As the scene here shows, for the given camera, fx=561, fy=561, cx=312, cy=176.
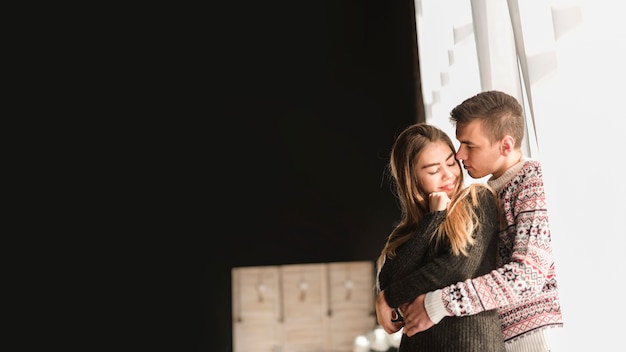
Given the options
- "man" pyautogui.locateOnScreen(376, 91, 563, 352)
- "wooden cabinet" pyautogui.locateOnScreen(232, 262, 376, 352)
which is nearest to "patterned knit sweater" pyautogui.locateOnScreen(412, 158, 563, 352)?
"man" pyautogui.locateOnScreen(376, 91, 563, 352)

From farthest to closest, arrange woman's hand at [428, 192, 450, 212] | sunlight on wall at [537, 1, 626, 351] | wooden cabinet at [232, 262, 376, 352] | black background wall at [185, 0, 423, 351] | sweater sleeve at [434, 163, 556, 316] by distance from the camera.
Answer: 1. black background wall at [185, 0, 423, 351]
2. wooden cabinet at [232, 262, 376, 352]
3. woman's hand at [428, 192, 450, 212]
4. sweater sleeve at [434, 163, 556, 316]
5. sunlight on wall at [537, 1, 626, 351]

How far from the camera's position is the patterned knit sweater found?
114cm

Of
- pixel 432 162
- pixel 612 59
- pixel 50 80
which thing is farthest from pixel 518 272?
pixel 50 80

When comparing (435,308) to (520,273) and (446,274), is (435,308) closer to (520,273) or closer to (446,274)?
(446,274)

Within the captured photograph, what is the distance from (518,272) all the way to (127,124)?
3.15m

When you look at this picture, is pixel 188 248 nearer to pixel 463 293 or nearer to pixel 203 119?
pixel 203 119

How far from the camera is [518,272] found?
1.14 m

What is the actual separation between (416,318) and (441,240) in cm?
17

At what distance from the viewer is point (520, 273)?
1139 mm

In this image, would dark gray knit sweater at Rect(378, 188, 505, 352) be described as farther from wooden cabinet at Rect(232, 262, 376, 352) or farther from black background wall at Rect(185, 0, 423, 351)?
black background wall at Rect(185, 0, 423, 351)

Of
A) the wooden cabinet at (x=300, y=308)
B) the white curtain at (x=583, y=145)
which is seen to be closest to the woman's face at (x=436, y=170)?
the white curtain at (x=583, y=145)

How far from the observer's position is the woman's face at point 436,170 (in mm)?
1330

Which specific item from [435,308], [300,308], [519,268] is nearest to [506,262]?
[519,268]

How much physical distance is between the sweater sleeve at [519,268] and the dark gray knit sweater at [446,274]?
0.11ft
